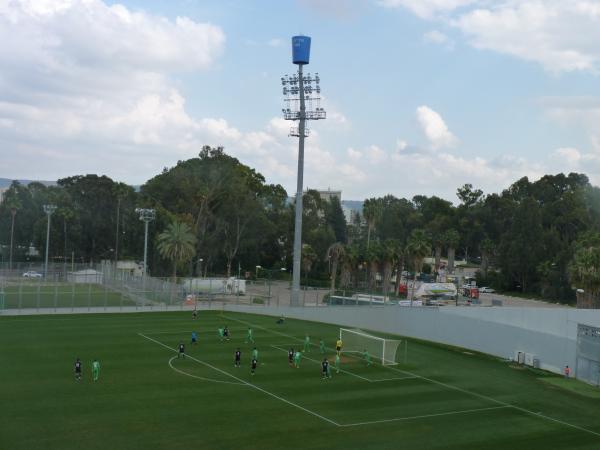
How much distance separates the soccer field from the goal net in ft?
4.23

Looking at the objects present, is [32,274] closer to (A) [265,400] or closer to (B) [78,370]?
(B) [78,370]

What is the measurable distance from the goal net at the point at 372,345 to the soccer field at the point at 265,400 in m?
1.29

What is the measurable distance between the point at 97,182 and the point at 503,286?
71.3 meters

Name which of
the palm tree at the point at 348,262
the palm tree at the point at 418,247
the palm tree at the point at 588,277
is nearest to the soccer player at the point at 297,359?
the palm tree at the point at 588,277

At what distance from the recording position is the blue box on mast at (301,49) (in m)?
71.4

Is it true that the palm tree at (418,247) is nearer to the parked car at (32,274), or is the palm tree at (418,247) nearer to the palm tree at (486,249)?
the palm tree at (486,249)

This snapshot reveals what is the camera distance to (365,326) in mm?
60406

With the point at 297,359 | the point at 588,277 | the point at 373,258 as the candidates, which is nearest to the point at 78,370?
the point at 297,359

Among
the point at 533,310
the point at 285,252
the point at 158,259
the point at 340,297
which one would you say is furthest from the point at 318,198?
the point at 533,310

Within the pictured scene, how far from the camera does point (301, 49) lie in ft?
234

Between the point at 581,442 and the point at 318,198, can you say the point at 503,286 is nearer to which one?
the point at 318,198

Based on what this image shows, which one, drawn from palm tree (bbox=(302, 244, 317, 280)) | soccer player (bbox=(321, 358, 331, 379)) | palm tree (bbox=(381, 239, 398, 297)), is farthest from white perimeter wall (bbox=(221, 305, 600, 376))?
palm tree (bbox=(302, 244, 317, 280))

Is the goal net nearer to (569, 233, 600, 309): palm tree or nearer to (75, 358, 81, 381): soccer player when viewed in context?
(75, 358, 81, 381): soccer player

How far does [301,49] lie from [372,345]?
38.3 m
